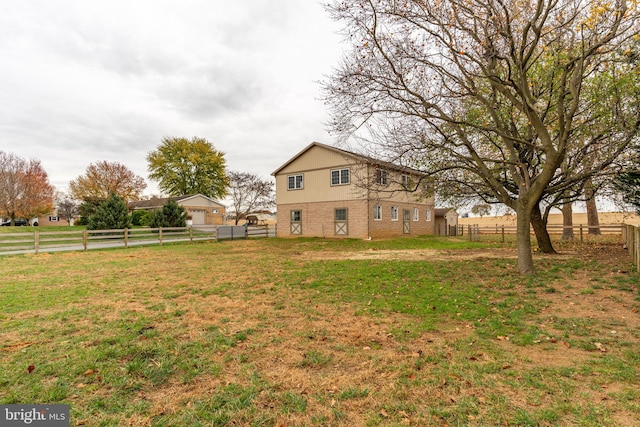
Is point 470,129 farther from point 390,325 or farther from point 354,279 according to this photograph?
point 390,325

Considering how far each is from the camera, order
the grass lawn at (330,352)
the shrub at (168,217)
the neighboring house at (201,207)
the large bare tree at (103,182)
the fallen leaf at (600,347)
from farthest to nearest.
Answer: the large bare tree at (103,182)
the neighboring house at (201,207)
the shrub at (168,217)
the fallen leaf at (600,347)
the grass lawn at (330,352)

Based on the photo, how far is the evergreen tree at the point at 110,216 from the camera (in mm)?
24422

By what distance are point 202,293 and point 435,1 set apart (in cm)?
902

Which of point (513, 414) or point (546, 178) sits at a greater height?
point (546, 178)

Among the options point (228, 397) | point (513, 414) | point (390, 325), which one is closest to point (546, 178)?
A: point (390, 325)

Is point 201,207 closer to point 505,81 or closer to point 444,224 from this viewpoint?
point 444,224

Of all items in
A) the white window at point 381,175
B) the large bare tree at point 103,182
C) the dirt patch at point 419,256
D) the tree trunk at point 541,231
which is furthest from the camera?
the large bare tree at point 103,182

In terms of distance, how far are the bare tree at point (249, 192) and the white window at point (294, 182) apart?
49.1 ft

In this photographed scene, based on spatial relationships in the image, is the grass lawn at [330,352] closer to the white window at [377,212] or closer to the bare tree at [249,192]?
the white window at [377,212]

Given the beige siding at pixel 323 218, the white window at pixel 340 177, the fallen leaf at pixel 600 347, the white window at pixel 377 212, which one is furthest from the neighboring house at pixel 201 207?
the fallen leaf at pixel 600 347

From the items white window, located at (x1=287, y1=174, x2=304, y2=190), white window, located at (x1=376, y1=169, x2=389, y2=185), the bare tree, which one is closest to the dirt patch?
white window, located at (x1=376, y1=169, x2=389, y2=185)

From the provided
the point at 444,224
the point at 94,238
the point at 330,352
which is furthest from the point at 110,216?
the point at 444,224

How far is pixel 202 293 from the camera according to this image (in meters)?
7.21

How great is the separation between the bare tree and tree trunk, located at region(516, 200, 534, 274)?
114 feet
